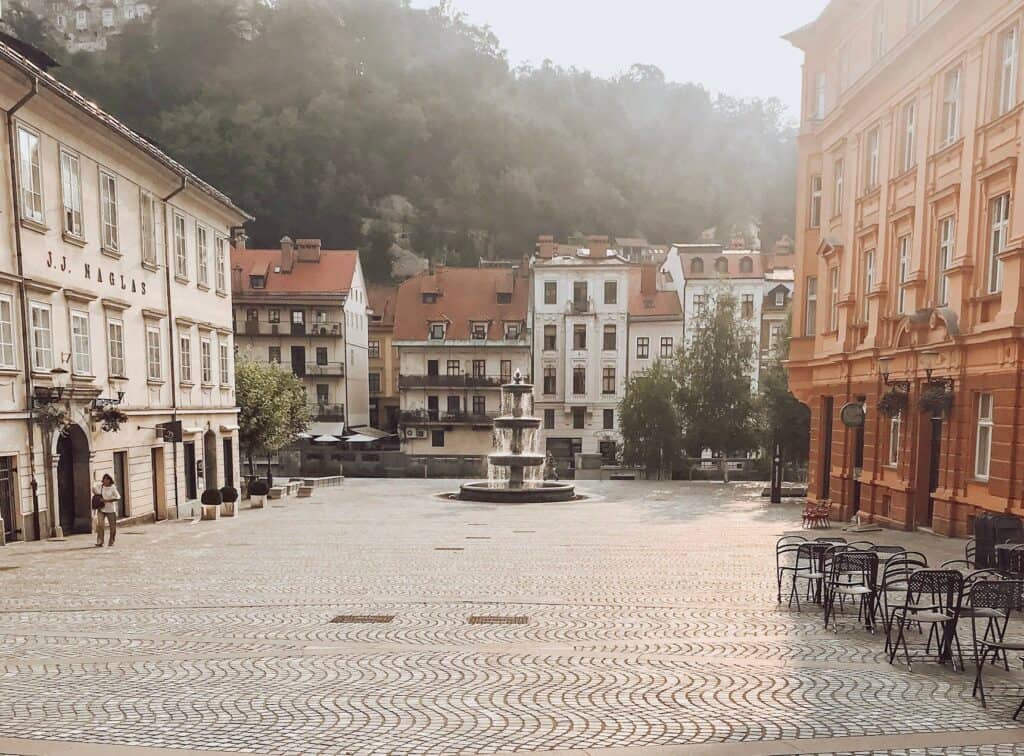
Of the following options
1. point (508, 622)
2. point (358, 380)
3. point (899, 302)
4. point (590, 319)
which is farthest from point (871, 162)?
point (358, 380)

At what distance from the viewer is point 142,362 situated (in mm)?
23141

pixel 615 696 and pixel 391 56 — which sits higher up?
pixel 391 56

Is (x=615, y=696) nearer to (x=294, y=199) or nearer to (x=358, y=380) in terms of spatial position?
(x=358, y=380)

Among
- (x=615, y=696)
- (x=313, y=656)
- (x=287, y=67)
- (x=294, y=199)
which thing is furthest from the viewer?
(x=287, y=67)

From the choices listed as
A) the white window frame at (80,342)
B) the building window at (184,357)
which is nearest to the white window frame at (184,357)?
the building window at (184,357)

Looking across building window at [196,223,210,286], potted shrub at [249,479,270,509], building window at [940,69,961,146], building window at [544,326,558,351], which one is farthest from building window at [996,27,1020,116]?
building window at [544,326,558,351]

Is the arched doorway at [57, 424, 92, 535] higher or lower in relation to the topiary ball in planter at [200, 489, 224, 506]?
higher

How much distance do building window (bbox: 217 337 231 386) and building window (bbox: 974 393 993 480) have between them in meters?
25.6

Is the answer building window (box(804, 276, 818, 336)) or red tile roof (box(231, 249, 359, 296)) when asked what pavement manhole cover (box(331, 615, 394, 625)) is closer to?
building window (box(804, 276, 818, 336))

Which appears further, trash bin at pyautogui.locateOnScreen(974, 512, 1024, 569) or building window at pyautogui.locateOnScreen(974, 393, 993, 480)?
building window at pyautogui.locateOnScreen(974, 393, 993, 480)

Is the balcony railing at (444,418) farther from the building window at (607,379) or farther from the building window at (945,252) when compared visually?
the building window at (945,252)

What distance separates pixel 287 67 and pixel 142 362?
89907mm

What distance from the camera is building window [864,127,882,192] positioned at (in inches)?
843

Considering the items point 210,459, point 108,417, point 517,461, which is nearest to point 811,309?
point 517,461
